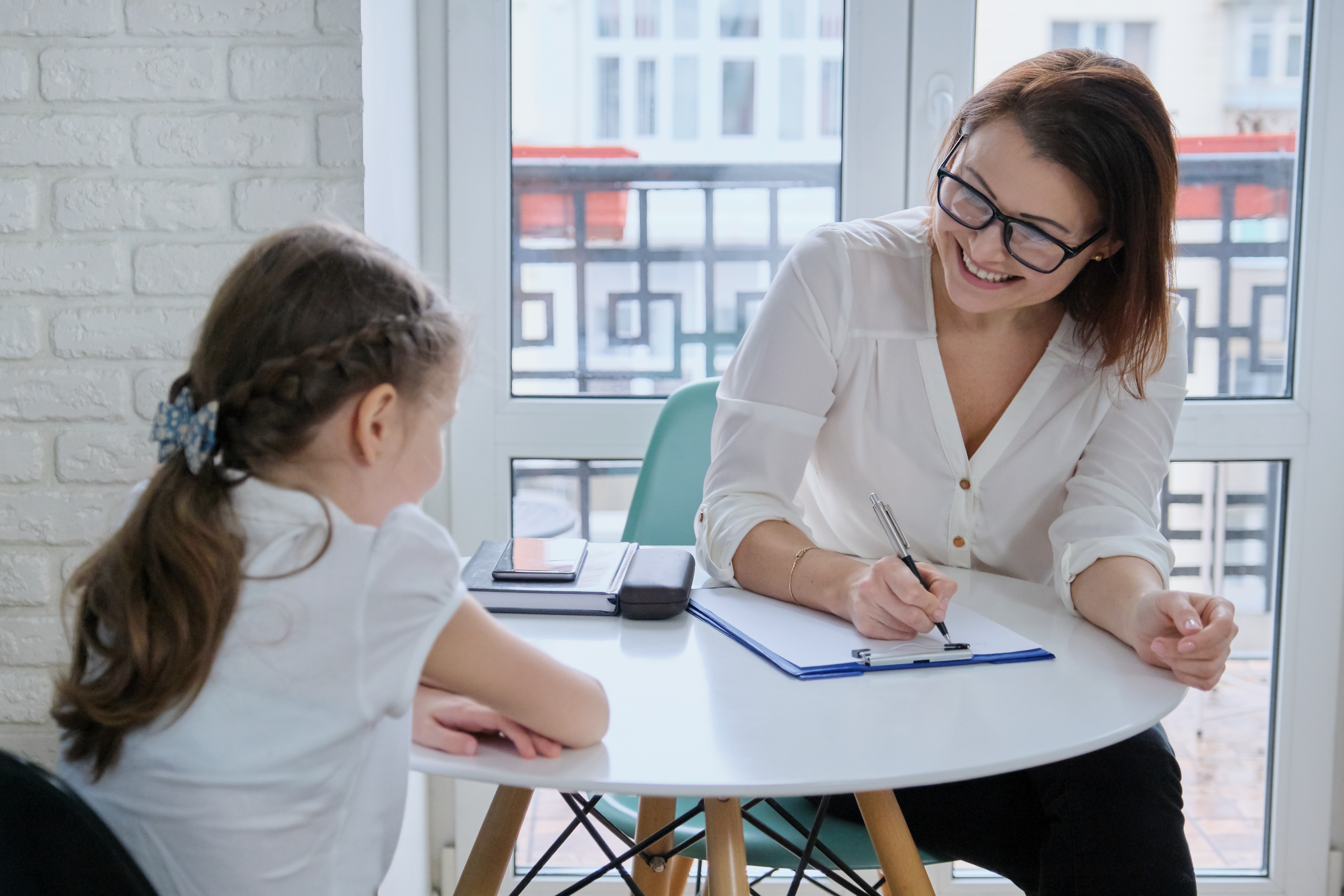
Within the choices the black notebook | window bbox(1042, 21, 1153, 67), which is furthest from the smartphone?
window bbox(1042, 21, 1153, 67)

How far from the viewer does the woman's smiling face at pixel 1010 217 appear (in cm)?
119

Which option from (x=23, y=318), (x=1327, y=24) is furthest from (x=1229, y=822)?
(x=23, y=318)

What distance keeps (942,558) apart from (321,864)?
0.89 metres

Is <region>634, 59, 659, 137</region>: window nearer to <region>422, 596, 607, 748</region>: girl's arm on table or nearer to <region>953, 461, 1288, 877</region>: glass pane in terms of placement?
<region>953, 461, 1288, 877</region>: glass pane

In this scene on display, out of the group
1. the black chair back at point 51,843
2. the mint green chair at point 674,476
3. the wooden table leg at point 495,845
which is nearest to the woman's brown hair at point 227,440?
the black chair back at point 51,843

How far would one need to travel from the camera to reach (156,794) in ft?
2.31

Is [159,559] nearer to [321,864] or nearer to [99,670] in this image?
[99,670]

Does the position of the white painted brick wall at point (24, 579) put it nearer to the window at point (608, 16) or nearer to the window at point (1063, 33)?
the window at point (608, 16)

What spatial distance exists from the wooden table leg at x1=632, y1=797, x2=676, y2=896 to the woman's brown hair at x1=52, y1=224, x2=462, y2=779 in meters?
0.66

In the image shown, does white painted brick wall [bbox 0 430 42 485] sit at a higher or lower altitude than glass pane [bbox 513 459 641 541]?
higher

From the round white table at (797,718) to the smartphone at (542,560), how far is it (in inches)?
2.9

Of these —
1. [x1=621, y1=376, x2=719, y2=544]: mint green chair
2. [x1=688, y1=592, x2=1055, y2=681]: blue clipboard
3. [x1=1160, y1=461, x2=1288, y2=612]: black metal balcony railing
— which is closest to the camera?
[x1=688, y1=592, x2=1055, y2=681]: blue clipboard

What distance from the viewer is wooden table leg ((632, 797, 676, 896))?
124cm

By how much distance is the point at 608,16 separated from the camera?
6.21 ft
